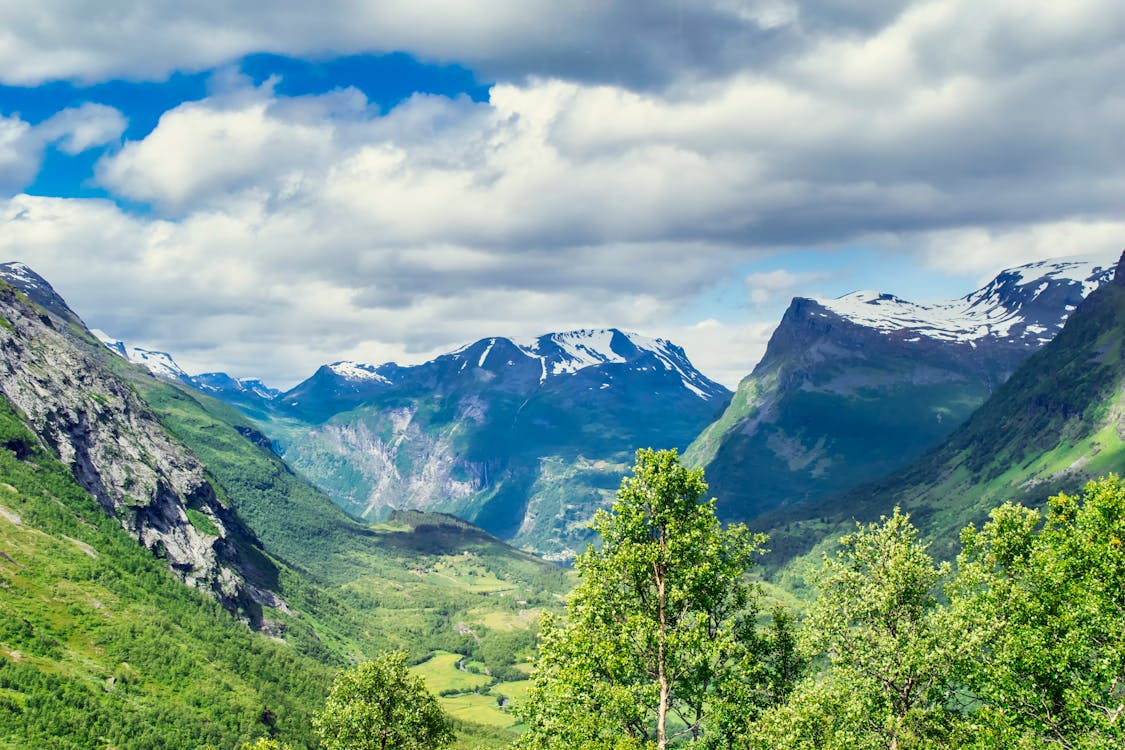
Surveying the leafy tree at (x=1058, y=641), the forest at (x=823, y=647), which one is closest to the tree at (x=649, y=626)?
the forest at (x=823, y=647)

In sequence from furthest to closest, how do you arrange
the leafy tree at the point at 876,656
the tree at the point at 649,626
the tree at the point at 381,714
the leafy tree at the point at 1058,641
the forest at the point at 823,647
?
1. the tree at the point at 381,714
2. the leafy tree at the point at 1058,641
3. the tree at the point at 649,626
4. the forest at the point at 823,647
5. the leafy tree at the point at 876,656

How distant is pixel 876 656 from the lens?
49.6 meters

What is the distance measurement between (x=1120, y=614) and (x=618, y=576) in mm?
30324

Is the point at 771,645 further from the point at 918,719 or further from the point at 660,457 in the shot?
the point at 660,457

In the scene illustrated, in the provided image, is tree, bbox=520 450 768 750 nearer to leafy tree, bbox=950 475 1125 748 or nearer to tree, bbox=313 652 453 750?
leafy tree, bbox=950 475 1125 748

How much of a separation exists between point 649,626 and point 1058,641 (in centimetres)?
2531

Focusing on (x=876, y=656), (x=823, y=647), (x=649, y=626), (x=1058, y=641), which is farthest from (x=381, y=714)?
(x=1058, y=641)

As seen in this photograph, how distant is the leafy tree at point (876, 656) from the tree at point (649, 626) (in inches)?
182

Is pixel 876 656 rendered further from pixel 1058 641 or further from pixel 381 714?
pixel 381 714

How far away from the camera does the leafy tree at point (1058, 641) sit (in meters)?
45.4

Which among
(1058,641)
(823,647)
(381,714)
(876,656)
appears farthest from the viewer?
(381,714)

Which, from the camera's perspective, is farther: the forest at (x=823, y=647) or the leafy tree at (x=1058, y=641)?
the leafy tree at (x=1058, y=641)

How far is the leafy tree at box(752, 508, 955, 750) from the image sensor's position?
144 ft

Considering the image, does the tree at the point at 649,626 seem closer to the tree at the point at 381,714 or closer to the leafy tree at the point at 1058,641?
the leafy tree at the point at 1058,641
